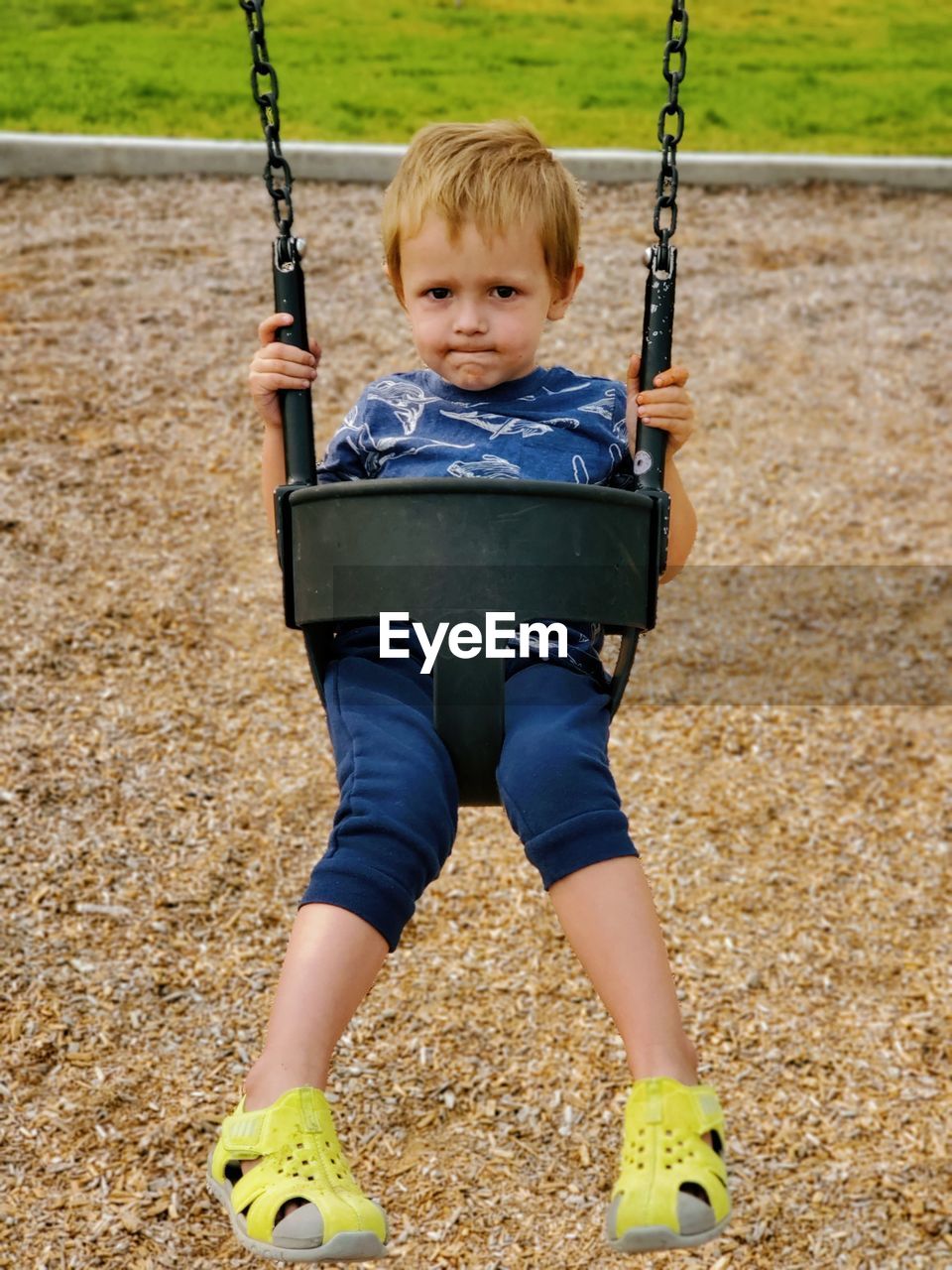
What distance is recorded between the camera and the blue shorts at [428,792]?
1.63 metres

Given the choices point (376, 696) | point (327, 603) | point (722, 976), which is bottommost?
point (722, 976)

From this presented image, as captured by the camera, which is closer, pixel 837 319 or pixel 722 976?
pixel 722 976

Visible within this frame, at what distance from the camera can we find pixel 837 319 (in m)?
5.83

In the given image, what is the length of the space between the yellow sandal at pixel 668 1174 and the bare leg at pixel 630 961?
31mm

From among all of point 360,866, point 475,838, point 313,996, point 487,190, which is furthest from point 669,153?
point 475,838

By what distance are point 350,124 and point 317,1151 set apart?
6.68m

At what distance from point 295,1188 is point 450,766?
0.50 metres

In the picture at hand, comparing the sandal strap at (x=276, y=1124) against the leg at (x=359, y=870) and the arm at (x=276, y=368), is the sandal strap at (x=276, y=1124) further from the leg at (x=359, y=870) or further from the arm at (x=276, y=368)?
the arm at (x=276, y=368)

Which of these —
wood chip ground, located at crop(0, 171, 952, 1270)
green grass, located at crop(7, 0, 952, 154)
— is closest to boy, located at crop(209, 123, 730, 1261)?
wood chip ground, located at crop(0, 171, 952, 1270)

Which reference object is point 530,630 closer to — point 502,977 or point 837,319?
point 502,977

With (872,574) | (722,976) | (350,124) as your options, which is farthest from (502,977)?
(350,124)

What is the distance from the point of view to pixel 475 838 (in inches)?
125

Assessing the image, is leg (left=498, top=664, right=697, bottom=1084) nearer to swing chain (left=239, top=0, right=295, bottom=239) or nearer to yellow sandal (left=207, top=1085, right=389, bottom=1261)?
Answer: yellow sandal (left=207, top=1085, right=389, bottom=1261)

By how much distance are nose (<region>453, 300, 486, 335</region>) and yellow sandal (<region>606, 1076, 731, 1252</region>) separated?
91 cm
